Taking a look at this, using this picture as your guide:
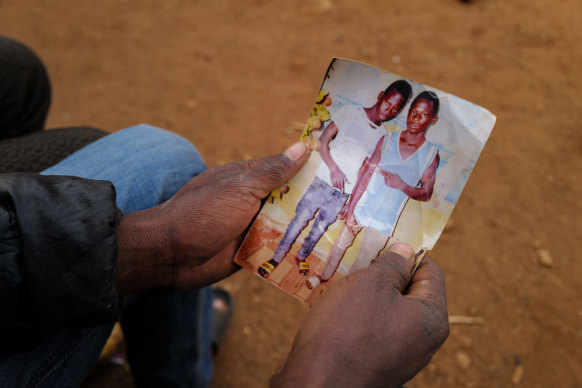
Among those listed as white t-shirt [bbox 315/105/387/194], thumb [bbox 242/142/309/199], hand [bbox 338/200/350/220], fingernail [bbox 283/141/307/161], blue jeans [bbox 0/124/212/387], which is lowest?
blue jeans [bbox 0/124/212/387]

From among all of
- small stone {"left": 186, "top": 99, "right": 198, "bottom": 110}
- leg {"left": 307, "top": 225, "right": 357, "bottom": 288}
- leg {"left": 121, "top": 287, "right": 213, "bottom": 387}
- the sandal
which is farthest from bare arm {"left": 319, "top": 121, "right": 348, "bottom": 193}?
small stone {"left": 186, "top": 99, "right": 198, "bottom": 110}

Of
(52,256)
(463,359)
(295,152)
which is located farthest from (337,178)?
(463,359)

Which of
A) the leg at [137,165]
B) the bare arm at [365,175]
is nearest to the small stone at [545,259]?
the bare arm at [365,175]

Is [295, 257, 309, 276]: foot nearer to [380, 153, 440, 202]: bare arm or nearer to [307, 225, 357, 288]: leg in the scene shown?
[307, 225, 357, 288]: leg

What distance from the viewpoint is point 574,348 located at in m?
1.58

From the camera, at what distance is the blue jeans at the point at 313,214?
100cm

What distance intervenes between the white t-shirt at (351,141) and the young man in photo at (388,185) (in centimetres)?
2

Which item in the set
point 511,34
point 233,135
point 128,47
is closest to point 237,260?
point 233,135

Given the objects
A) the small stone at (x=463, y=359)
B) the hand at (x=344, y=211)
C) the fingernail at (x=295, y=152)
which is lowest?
the small stone at (x=463, y=359)

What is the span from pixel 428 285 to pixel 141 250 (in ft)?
Result: 1.86

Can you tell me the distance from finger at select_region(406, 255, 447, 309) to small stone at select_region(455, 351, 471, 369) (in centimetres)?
85

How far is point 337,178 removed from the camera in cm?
101

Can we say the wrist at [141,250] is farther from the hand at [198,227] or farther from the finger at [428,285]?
the finger at [428,285]

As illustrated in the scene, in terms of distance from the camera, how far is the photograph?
94cm
